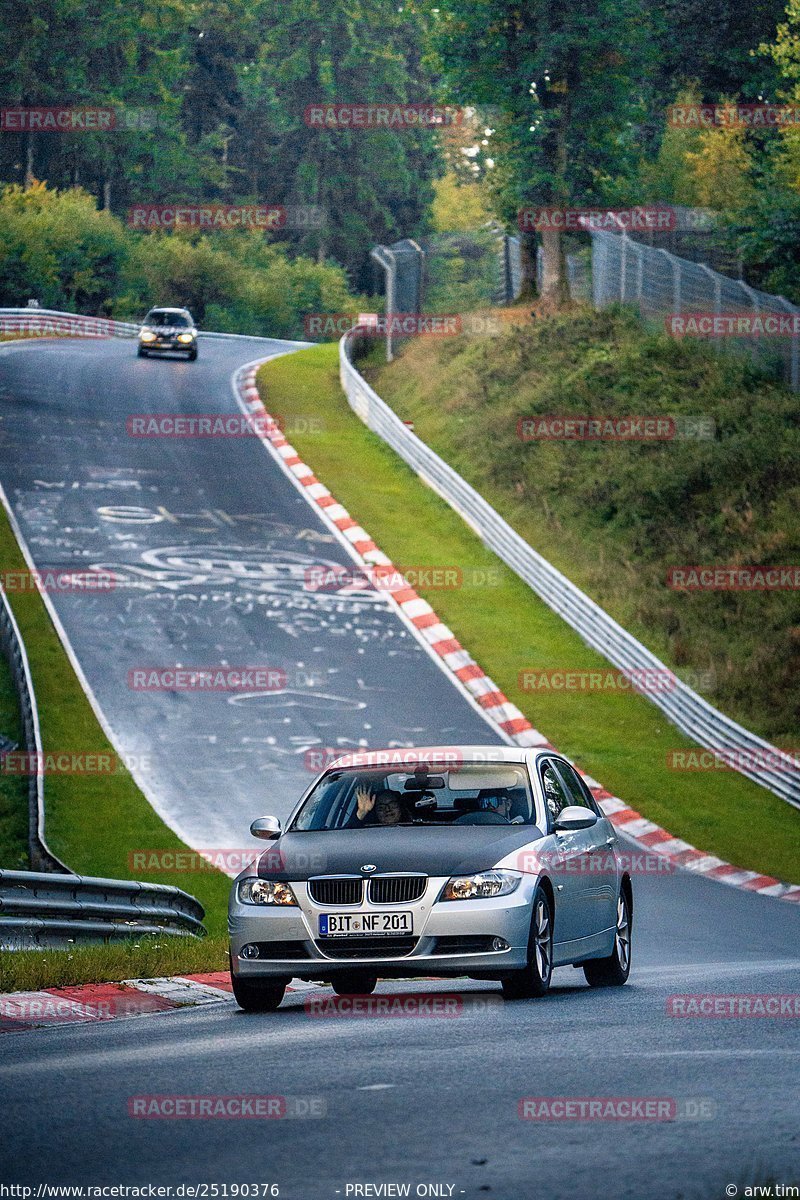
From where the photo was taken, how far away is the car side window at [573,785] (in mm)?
12250

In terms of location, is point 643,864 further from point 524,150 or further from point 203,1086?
point 524,150

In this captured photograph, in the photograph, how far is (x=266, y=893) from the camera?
10.3 meters

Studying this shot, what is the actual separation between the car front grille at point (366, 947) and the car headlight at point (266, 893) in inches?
12.5

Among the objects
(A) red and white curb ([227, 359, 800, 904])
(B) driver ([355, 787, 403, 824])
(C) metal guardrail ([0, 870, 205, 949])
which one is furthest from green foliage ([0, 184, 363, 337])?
(B) driver ([355, 787, 403, 824])

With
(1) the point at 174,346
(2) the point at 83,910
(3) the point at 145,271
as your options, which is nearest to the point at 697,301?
(1) the point at 174,346

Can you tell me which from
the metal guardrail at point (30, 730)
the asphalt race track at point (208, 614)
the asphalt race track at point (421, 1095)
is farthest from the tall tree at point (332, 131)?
the asphalt race track at point (421, 1095)

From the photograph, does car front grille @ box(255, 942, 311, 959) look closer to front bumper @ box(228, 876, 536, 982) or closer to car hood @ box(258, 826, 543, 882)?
front bumper @ box(228, 876, 536, 982)

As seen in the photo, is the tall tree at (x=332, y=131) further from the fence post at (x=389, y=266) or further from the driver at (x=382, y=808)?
the driver at (x=382, y=808)

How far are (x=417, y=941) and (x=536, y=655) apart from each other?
2019cm

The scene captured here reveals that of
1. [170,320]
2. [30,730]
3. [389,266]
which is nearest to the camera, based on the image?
[30,730]

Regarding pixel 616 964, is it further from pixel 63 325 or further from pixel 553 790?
pixel 63 325

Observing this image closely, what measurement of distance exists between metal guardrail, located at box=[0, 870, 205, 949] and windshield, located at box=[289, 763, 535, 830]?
7.41 feet

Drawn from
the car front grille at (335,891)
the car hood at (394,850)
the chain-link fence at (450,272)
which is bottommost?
the chain-link fence at (450,272)

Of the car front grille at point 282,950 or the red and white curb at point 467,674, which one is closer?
the car front grille at point 282,950
